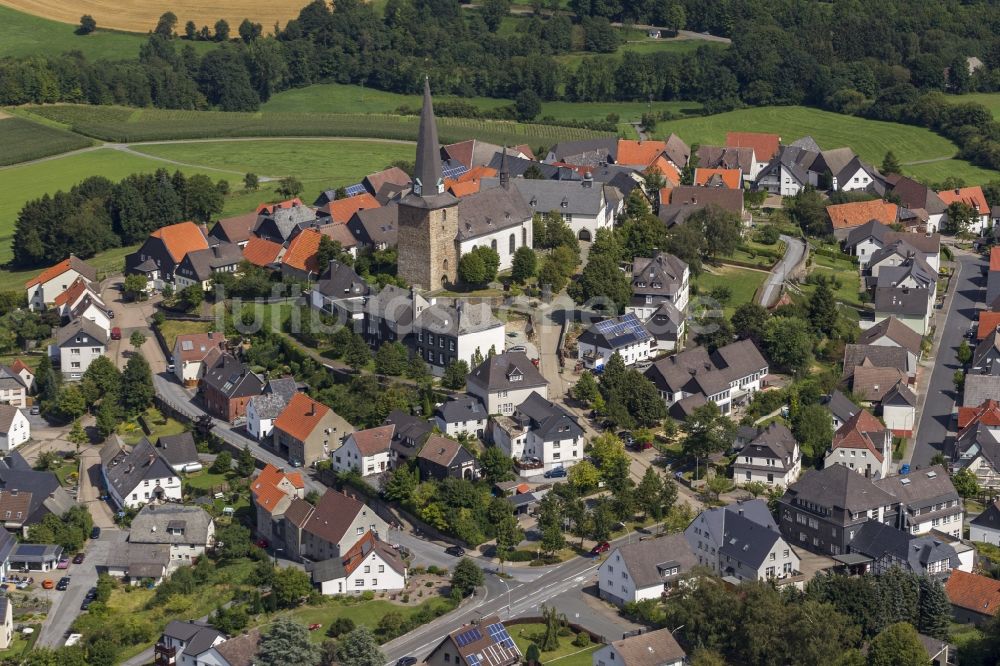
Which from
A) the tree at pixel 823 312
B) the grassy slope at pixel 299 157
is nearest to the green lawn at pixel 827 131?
the grassy slope at pixel 299 157

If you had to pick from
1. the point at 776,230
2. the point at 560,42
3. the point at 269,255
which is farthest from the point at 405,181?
the point at 560,42

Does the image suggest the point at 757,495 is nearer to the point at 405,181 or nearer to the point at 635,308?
the point at 635,308

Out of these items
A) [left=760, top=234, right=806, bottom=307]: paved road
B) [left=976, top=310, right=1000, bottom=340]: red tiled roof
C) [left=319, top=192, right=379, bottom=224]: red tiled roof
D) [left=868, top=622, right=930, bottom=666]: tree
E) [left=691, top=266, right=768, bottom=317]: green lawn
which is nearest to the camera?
[left=868, top=622, right=930, bottom=666]: tree

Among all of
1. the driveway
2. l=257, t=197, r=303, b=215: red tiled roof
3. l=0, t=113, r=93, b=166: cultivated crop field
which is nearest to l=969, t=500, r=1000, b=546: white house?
the driveway

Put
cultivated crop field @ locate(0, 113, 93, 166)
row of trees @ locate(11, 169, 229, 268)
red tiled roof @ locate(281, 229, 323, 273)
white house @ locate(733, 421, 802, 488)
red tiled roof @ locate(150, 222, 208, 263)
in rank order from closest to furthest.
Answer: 1. white house @ locate(733, 421, 802, 488)
2. red tiled roof @ locate(281, 229, 323, 273)
3. red tiled roof @ locate(150, 222, 208, 263)
4. row of trees @ locate(11, 169, 229, 268)
5. cultivated crop field @ locate(0, 113, 93, 166)

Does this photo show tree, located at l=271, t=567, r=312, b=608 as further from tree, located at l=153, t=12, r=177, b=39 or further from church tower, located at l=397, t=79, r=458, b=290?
tree, located at l=153, t=12, r=177, b=39


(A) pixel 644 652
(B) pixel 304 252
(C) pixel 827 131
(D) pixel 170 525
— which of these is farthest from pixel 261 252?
(C) pixel 827 131

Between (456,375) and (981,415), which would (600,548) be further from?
(981,415)
